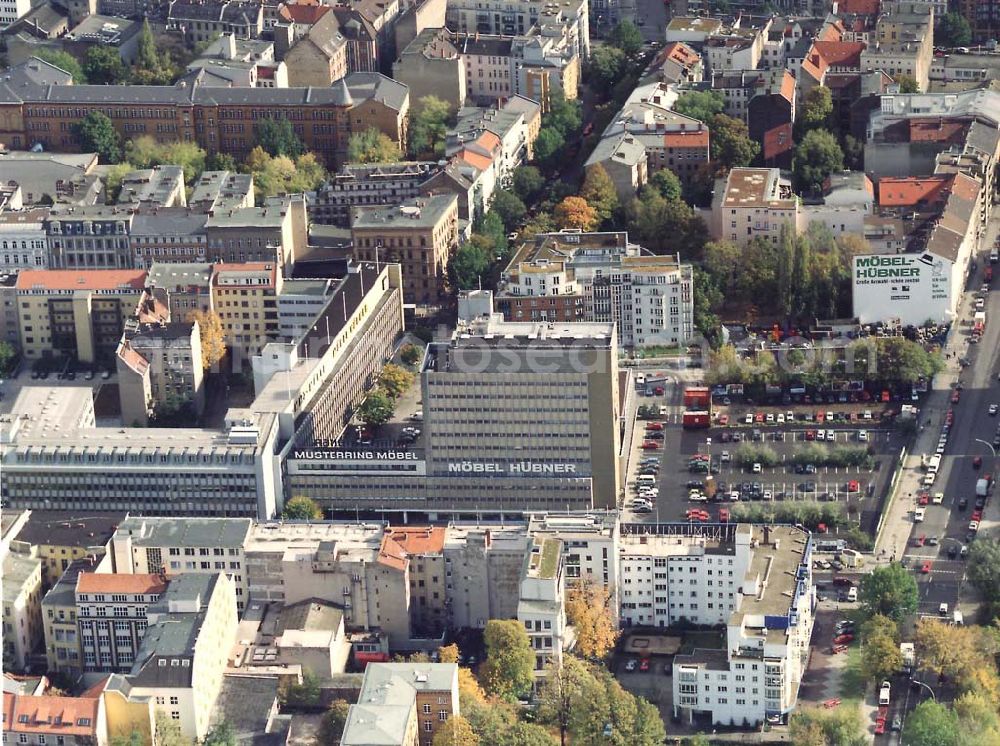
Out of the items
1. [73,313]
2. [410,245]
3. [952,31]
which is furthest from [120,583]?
[952,31]

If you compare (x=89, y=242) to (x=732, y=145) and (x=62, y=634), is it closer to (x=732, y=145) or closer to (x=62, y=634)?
(x=732, y=145)

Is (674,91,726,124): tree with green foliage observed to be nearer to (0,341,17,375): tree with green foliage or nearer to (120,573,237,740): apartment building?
(0,341,17,375): tree with green foliage

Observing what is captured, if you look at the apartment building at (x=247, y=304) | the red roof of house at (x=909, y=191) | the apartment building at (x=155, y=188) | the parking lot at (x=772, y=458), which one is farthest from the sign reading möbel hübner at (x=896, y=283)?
the apartment building at (x=155, y=188)

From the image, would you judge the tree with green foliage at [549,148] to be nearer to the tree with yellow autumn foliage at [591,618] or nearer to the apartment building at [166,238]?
the apartment building at [166,238]

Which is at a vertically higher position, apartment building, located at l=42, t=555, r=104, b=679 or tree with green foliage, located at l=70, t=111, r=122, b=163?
tree with green foliage, located at l=70, t=111, r=122, b=163

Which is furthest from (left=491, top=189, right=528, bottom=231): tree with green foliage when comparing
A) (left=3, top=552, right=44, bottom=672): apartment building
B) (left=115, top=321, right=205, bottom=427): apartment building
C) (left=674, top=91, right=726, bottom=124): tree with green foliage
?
(left=3, top=552, right=44, bottom=672): apartment building

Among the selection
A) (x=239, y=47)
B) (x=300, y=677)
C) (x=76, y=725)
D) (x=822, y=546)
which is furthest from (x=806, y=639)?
(x=239, y=47)
